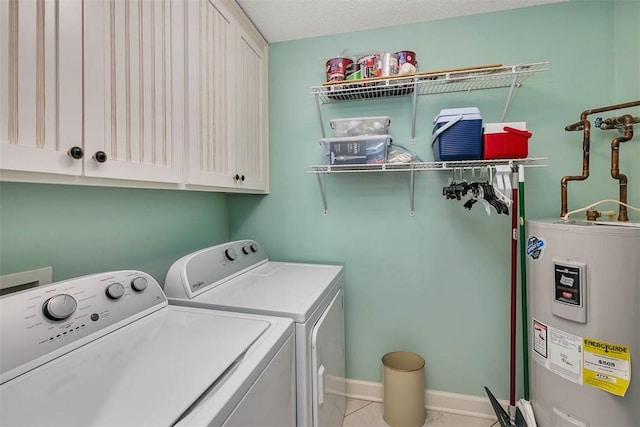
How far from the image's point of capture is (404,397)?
5.68 feet

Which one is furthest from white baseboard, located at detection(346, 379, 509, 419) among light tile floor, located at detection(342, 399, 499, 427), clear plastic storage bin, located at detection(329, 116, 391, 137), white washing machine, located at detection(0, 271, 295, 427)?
clear plastic storage bin, located at detection(329, 116, 391, 137)

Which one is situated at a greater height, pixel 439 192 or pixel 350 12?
pixel 350 12

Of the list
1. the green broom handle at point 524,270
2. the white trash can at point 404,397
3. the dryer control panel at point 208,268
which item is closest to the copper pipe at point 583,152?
the green broom handle at point 524,270

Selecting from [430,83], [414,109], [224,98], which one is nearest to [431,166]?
[414,109]

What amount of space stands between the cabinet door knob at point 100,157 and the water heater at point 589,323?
1825 millimetres

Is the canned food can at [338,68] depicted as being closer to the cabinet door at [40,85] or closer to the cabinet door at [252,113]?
the cabinet door at [252,113]

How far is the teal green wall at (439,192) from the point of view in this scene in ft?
5.46

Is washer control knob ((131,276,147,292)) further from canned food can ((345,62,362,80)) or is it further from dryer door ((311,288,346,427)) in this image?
canned food can ((345,62,362,80))

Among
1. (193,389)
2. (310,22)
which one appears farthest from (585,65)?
(193,389)

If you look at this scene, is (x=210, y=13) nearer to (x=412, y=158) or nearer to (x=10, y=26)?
(x=10, y=26)

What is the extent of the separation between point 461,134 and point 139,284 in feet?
5.55

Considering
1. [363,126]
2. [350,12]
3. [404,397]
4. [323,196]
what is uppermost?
[350,12]

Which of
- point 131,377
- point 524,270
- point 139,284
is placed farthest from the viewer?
point 524,270

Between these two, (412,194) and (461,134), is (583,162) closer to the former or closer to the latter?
(461,134)
